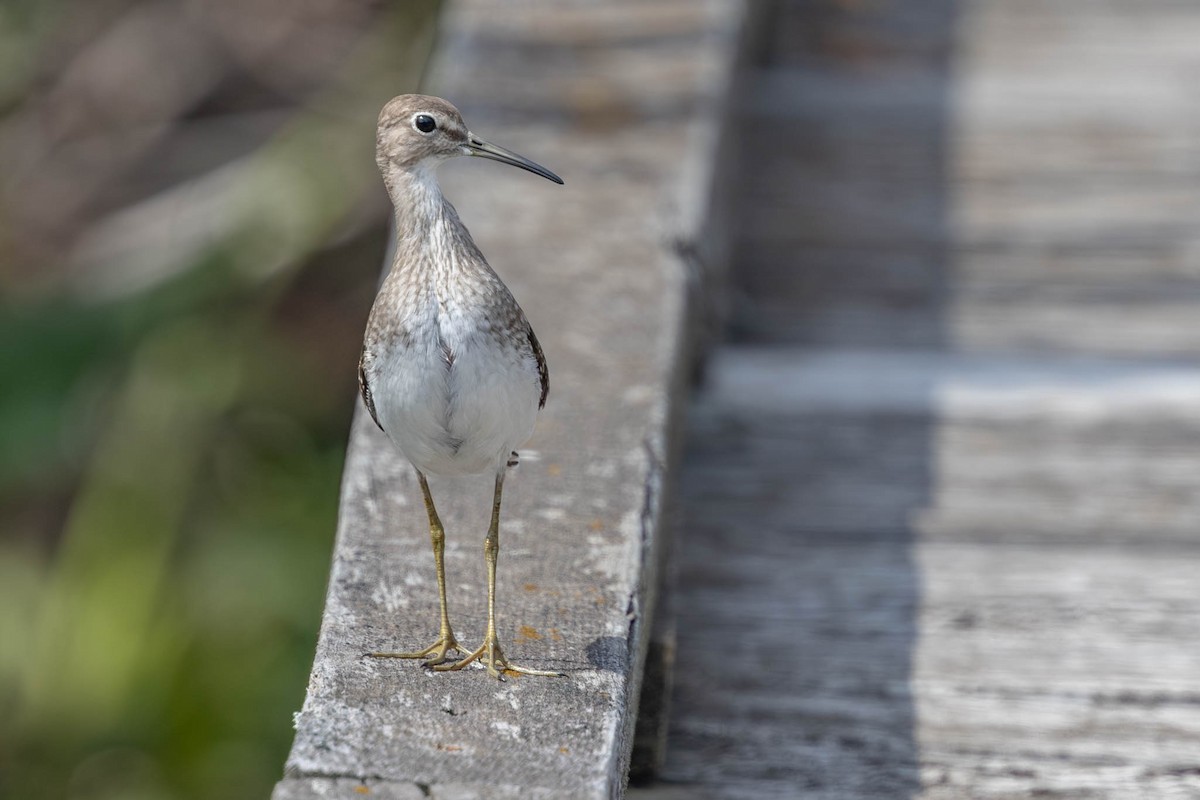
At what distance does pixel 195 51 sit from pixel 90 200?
35.8 inches

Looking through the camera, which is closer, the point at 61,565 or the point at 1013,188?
the point at 1013,188

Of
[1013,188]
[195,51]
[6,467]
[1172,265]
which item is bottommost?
[6,467]

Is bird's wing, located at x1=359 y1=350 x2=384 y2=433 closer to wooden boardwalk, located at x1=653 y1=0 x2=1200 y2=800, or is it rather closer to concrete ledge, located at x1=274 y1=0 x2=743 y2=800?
concrete ledge, located at x1=274 y1=0 x2=743 y2=800

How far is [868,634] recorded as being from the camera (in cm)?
293

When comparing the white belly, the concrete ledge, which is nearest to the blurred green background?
the concrete ledge

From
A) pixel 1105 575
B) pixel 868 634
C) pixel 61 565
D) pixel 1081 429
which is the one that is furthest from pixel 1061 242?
pixel 61 565

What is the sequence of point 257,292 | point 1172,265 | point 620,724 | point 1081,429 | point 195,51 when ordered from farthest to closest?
point 195,51 → point 257,292 → point 1172,265 → point 1081,429 → point 620,724

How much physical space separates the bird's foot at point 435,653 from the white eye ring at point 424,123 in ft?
2.82

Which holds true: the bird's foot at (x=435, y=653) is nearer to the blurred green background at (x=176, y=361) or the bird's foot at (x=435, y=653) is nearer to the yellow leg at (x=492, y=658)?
the yellow leg at (x=492, y=658)

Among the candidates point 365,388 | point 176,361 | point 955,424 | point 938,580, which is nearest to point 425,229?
point 365,388

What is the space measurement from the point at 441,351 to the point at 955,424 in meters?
1.76

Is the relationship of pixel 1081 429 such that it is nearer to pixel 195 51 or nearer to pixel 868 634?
pixel 868 634

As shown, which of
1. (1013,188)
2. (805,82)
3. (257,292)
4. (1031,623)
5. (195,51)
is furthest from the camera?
(195,51)

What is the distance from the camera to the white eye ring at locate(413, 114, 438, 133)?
91.6 inches
